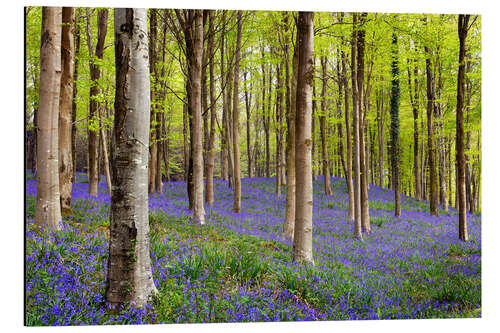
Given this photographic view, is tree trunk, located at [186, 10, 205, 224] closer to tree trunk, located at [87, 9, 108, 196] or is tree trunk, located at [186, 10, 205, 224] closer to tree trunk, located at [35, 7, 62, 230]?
tree trunk, located at [87, 9, 108, 196]

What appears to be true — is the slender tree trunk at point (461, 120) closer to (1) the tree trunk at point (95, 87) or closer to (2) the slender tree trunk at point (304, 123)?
(2) the slender tree trunk at point (304, 123)

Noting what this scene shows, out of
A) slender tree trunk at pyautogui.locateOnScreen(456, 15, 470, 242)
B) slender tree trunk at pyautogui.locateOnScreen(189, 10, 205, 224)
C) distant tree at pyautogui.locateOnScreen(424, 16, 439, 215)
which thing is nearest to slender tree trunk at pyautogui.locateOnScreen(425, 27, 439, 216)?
distant tree at pyautogui.locateOnScreen(424, 16, 439, 215)

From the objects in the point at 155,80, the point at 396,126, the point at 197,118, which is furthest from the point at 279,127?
the point at 197,118

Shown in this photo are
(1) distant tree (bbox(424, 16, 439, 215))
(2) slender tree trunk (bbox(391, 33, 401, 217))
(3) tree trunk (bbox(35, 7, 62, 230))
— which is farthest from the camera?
(1) distant tree (bbox(424, 16, 439, 215))

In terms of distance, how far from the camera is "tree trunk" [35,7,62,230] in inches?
192

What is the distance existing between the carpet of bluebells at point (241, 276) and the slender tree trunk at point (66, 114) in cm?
46

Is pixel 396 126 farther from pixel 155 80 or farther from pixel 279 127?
pixel 155 80

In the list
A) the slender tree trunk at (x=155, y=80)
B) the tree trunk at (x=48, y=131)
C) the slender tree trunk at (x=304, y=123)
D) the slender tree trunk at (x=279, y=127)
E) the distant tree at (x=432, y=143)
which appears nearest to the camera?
the tree trunk at (x=48, y=131)

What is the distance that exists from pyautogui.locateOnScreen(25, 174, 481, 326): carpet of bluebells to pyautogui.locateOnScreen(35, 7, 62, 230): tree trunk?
25 centimetres

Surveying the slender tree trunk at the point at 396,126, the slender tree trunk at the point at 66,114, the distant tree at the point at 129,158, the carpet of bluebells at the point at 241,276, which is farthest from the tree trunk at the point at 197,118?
the slender tree trunk at the point at 396,126

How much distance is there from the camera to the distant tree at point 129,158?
3.21 meters
